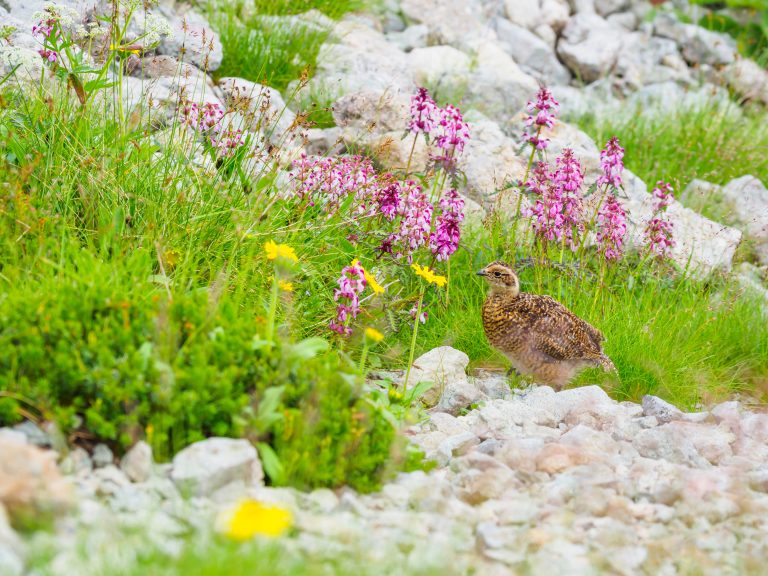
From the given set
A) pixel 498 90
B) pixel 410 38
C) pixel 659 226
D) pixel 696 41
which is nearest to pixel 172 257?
pixel 659 226

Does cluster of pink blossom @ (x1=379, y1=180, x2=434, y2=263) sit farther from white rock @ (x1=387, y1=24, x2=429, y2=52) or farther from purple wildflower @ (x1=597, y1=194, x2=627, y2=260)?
white rock @ (x1=387, y1=24, x2=429, y2=52)

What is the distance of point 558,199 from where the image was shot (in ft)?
23.0

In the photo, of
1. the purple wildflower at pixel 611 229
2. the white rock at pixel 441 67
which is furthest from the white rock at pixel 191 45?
the purple wildflower at pixel 611 229

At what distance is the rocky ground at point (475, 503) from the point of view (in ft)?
11.4

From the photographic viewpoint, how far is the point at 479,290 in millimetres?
7488

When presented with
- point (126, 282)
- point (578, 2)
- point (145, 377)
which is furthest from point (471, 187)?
point (578, 2)

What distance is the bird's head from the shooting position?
6.62 meters

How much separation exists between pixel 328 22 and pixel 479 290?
16.0 feet

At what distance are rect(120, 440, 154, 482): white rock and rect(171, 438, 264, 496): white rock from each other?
10cm

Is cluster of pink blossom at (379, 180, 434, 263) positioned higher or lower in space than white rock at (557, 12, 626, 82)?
higher

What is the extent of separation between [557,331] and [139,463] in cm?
326

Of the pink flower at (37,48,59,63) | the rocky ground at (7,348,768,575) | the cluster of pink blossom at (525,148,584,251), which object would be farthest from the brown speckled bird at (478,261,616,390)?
the pink flower at (37,48,59,63)

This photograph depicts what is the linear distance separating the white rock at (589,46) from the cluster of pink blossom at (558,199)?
6058 millimetres

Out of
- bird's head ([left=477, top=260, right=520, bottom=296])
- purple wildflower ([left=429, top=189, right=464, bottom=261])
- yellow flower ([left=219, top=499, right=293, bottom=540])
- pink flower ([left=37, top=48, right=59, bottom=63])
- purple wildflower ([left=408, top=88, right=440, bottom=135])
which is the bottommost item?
bird's head ([left=477, top=260, right=520, bottom=296])
